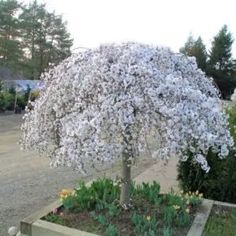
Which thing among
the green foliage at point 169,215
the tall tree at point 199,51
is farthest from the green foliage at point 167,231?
the tall tree at point 199,51

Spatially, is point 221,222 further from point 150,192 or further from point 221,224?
point 150,192

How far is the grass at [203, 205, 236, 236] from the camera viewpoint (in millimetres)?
3879

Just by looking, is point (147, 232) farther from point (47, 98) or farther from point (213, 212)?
point (47, 98)

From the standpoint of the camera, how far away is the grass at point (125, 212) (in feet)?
12.2

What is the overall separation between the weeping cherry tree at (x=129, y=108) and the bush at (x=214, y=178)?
1.59 meters

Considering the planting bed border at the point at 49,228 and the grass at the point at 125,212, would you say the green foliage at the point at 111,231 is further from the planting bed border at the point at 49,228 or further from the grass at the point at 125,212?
the planting bed border at the point at 49,228

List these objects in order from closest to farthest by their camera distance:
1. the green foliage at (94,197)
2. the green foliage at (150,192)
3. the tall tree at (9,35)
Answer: the green foliage at (94,197) → the green foliage at (150,192) → the tall tree at (9,35)

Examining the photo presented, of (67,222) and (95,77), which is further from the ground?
(95,77)

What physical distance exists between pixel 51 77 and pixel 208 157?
7.89 feet

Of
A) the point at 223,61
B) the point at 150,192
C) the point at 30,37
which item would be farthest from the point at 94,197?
the point at 223,61

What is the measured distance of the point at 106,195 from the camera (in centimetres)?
434

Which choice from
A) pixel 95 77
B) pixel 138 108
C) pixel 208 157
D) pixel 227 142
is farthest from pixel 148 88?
pixel 208 157

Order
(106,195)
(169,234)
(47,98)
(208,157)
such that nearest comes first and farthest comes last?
1. (169,234)
2. (47,98)
3. (106,195)
4. (208,157)

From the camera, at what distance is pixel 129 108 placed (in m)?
3.19
